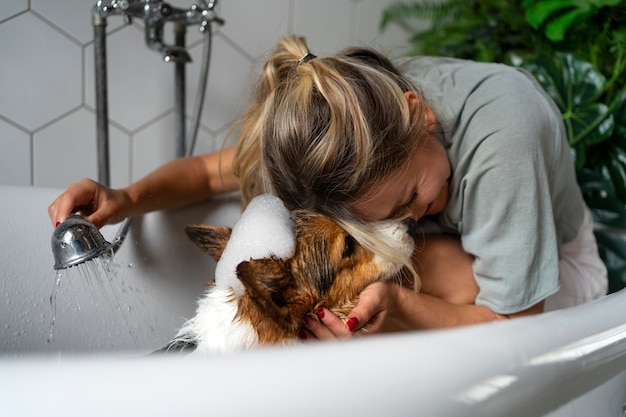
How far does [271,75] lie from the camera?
1.21 m

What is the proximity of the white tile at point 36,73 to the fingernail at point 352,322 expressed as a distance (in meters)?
1.12

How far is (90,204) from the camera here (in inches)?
50.1

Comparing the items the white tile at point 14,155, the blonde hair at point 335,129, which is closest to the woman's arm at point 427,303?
the blonde hair at point 335,129

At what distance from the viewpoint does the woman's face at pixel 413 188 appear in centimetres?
115

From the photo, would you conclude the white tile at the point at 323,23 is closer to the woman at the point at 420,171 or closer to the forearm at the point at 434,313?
the woman at the point at 420,171

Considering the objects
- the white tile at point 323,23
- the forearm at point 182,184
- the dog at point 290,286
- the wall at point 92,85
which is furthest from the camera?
the white tile at point 323,23

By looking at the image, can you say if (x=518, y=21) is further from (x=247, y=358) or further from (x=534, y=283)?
(x=247, y=358)

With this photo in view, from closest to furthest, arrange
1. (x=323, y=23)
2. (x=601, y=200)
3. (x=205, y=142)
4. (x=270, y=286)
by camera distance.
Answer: (x=270, y=286) < (x=601, y=200) < (x=205, y=142) < (x=323, y=23)

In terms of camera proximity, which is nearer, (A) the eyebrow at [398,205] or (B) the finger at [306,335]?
(B) the finger at [306,335]

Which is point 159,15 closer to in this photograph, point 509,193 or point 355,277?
point 355,277

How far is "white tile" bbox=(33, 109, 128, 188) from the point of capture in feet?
5.71

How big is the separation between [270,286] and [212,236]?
29 cm

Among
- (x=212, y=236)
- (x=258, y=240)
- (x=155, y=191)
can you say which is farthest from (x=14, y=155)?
(x=258, y=240)

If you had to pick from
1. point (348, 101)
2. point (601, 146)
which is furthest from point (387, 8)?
point (348, 101)
